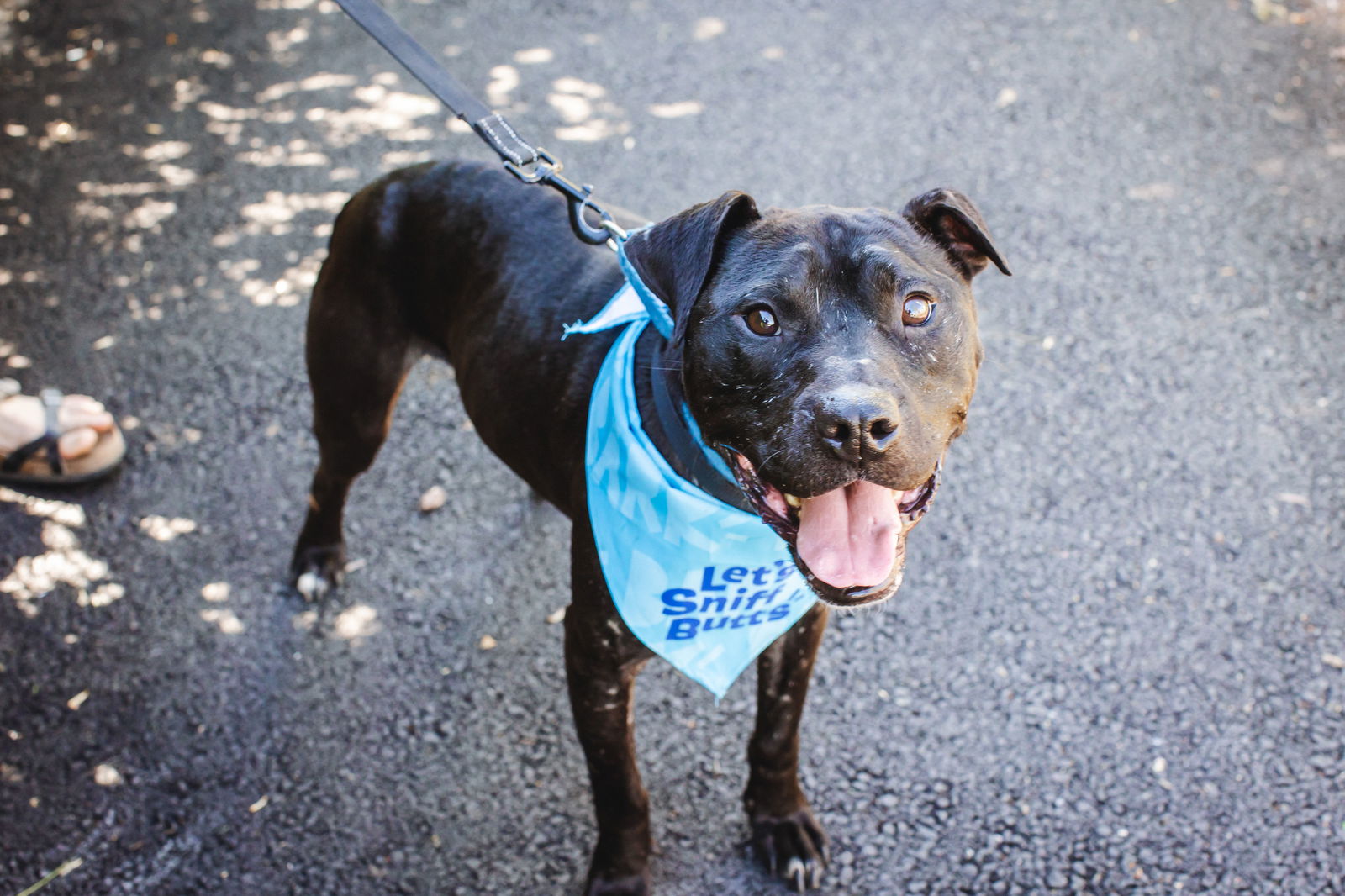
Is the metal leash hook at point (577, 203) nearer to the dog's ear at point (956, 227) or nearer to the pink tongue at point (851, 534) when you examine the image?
the dog's ear at point (956, 227)

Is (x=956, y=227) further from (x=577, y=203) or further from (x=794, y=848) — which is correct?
(x=794, y=848)

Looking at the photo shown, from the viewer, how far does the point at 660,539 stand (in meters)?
2.70

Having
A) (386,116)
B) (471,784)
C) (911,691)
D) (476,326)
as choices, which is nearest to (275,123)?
(386,116)

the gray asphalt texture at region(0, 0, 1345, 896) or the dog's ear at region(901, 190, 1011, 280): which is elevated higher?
the dog's ear at region(901, 190, 1011, 280)

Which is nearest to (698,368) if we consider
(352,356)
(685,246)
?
(685,246)

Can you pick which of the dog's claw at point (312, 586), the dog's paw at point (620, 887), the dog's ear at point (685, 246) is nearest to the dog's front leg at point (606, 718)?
the dog's paw at point (620, 887)

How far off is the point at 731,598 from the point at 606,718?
51 cm

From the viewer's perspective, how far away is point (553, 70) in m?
6.87

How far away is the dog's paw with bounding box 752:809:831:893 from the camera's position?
3.25 metres

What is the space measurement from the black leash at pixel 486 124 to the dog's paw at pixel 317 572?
187 centimetres

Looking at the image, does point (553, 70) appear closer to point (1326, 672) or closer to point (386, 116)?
point (386, 116)

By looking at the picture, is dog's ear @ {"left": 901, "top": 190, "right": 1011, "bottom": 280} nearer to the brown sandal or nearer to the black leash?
the black leash

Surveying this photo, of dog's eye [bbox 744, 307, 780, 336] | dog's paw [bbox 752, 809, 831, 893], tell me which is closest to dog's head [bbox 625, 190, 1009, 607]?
dog's eye [bbox 744, 307, 780, 336]

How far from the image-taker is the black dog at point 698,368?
2.27 m
